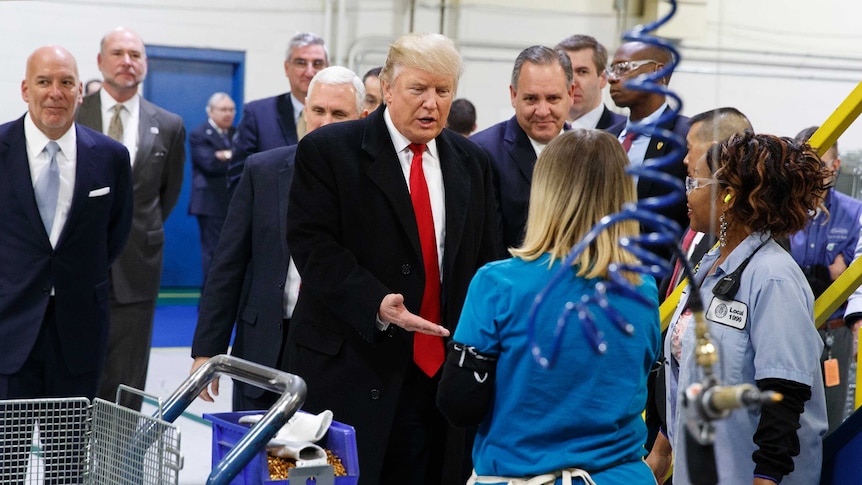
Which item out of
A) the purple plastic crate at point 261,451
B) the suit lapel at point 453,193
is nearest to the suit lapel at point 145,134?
the suit lapel at point 453,193

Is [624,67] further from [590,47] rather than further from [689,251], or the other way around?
[590,47]

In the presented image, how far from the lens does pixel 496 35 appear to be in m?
10.9

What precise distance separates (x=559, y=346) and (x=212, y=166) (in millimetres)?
8909

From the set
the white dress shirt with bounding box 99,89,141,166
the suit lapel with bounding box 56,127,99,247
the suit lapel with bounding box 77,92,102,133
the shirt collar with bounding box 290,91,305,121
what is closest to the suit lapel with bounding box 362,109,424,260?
the suit lapel with bounding box 56,127,99,247

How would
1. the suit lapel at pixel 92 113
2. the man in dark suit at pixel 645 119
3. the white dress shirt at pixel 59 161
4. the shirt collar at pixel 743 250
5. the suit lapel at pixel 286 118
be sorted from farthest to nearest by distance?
the suit lapel at pixel 92 113, the suit lapel at pixel 286 118, the white dress shirt at pixel 59 161, the man in dark suit at pixel 645 119, the shirt collar at pixel 743 250

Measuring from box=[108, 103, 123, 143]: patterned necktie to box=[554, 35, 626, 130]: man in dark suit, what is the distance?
7.31 ft

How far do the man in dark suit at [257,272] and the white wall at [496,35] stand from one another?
5.92 m

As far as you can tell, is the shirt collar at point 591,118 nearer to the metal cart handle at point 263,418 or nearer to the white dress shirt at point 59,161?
the white dress shirt at point 59,161

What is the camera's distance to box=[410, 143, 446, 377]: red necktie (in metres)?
2.85

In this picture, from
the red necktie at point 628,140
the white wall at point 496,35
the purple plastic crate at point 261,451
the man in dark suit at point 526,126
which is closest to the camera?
the purple plastic crate at point 261,451

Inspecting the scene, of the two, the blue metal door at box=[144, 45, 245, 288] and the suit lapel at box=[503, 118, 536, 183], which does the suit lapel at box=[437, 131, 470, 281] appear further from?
the blue metal door at box=[144, 45, 245, 288]

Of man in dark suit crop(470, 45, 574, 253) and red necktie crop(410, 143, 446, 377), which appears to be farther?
man in dark suit crop(470, 45, 574, 253)

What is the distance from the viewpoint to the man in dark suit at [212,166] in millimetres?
10523

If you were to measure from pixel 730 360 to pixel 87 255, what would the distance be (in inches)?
99.3
